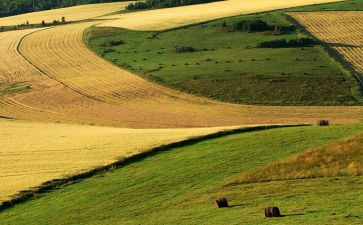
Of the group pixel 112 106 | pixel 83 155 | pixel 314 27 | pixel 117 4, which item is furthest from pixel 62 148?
pixel 117 4

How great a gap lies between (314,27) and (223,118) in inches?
1454

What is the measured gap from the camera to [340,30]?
303 feet

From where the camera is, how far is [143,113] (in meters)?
64.1

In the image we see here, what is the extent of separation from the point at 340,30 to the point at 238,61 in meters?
18.8

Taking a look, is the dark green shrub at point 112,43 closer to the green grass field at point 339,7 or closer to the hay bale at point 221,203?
the green grass field at point 339,7

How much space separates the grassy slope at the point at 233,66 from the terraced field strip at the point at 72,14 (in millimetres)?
34167

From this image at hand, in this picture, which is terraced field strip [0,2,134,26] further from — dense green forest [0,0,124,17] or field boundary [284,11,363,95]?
field boundary [284,11,363,95]

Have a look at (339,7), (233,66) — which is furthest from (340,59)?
(339,7)

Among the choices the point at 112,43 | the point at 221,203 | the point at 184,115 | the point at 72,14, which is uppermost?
the point at 72,14

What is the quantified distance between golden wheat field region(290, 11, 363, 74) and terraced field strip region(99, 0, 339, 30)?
8.94 m

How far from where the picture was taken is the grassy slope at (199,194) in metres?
29.9

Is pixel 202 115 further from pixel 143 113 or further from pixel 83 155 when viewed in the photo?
pixel 83 155

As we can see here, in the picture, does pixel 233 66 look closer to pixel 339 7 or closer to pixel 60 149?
pixel 339 7

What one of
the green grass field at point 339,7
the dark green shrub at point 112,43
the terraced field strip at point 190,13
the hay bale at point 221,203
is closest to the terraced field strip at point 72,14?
the terraced field strip at point 190,13
